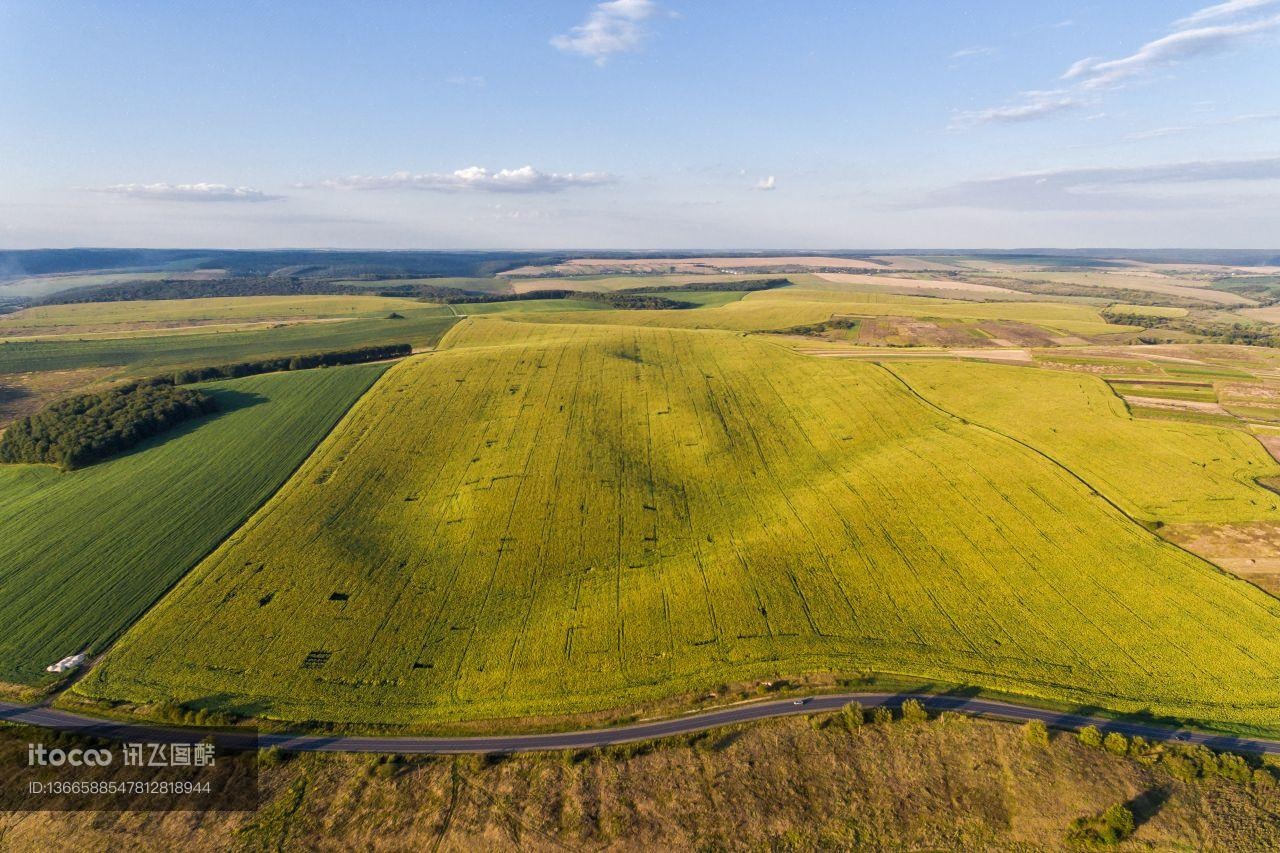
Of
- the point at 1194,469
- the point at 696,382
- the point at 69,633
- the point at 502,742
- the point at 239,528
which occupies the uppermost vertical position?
the point at 696,382

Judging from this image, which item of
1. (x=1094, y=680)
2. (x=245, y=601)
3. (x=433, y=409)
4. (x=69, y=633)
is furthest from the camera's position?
(x=433, y=409)

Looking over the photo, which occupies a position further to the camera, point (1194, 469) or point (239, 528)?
point (1194, 469)

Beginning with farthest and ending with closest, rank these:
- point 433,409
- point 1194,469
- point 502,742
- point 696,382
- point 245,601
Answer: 1. point 696,382
2. point 433,409
3. point 1194,469
4. point 245,601
5. point 502,742

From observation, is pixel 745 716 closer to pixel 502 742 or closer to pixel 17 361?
pixel 502 742

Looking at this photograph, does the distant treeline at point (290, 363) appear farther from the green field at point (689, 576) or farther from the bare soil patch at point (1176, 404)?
the bare soil patch at point (1176, 404)

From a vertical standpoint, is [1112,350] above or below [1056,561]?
above

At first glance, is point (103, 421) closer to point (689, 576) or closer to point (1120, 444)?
point (689, 576)

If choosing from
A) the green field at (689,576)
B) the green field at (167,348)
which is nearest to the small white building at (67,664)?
the green field at (689,576)

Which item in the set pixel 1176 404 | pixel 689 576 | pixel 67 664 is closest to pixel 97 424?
pixel 67 664

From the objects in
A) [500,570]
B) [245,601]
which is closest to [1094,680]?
[500,570]
